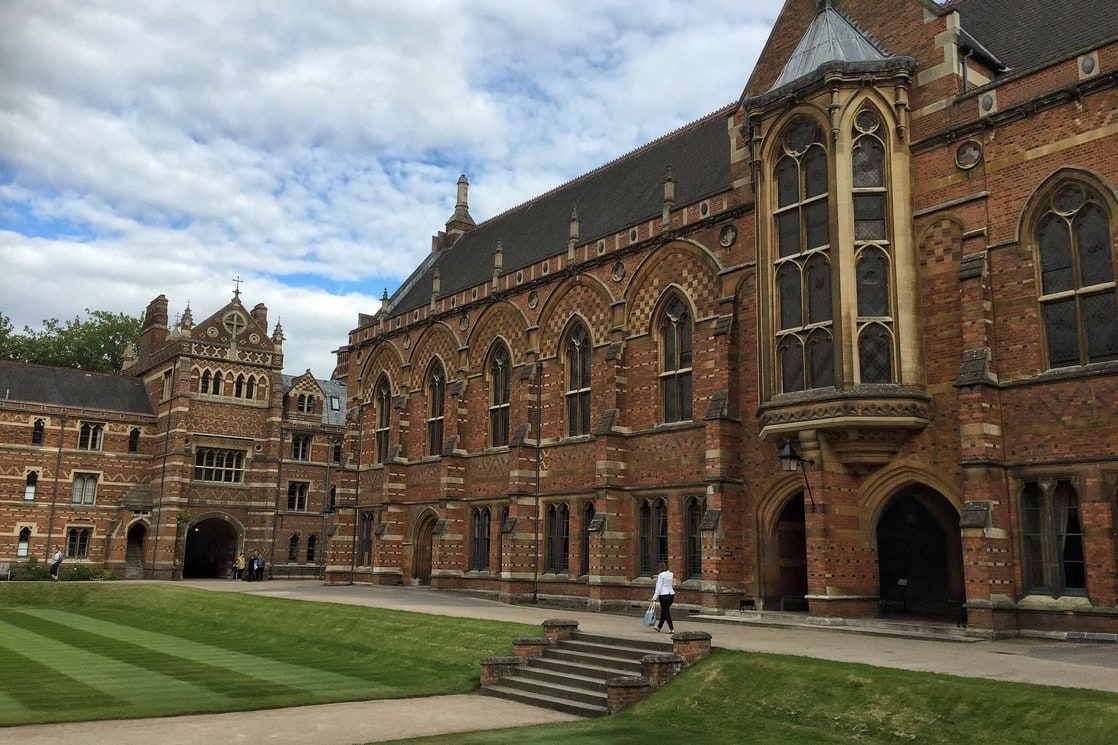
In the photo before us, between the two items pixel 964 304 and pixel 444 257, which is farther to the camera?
pixel 444 257

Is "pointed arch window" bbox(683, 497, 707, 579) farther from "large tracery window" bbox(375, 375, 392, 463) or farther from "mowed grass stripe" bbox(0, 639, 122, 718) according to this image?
"large tracery window" bbox(375, 375, 392, 463)

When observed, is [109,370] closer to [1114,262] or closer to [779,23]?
[779,23]

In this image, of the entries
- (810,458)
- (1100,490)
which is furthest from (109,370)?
(1100,490)

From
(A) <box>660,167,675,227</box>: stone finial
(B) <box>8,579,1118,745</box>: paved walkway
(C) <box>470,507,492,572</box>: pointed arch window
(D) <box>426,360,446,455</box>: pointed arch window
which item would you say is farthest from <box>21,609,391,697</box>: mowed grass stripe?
(A) <box>660,167,675,227</box>: stone finial

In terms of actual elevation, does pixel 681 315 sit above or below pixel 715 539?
above

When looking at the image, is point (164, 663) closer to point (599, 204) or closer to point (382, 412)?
point (599, 204)

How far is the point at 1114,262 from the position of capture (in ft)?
59.9

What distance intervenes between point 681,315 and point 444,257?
22336 mm

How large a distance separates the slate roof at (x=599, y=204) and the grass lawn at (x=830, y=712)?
16.8 meters

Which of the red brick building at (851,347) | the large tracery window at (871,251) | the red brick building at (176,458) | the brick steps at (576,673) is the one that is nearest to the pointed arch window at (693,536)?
the red brick building at (851,347)

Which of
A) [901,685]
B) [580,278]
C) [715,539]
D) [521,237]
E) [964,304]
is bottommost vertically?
[901,685]

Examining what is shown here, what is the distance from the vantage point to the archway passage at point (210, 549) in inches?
2255

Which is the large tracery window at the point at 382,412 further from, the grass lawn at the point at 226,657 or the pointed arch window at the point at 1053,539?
the pointed arch window at the point at 1053,539

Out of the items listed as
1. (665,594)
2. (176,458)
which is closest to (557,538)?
(665,594)
